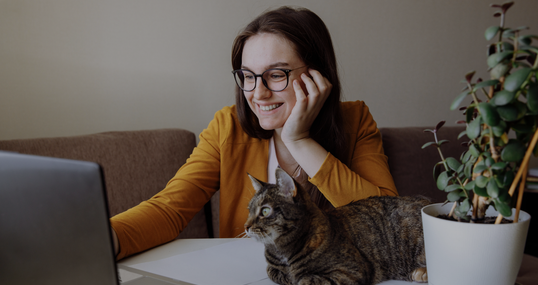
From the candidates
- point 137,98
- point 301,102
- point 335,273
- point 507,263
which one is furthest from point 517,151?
point 137,98

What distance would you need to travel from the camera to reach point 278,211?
715mm

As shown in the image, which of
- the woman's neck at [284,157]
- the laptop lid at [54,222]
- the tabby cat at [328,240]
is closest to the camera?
the laptop lid at [54,222]

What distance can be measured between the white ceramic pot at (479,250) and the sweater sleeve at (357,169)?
554 mm

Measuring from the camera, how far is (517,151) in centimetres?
48

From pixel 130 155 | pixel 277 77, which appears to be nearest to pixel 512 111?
pixel 277 77

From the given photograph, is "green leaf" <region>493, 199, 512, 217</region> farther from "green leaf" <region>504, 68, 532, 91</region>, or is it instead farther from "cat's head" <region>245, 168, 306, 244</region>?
"cat's head" <region>245, 168, 306, 244</region>

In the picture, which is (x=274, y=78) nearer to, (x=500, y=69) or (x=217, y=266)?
(x=217, y=266)

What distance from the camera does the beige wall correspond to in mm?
1679

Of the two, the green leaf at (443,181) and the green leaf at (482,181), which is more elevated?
the green leaf at (482,181)

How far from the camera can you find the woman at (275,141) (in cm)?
111

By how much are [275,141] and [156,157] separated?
63 cm

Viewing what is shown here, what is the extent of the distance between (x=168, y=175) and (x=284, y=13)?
0.95 m

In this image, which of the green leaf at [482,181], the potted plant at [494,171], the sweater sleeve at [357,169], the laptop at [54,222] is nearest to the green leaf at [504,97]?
the potted plant at [494,171]

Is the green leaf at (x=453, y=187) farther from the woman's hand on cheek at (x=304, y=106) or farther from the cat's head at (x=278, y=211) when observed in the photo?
the woman's hand on cheek at (x=304, y=106)
